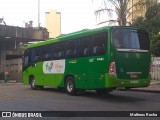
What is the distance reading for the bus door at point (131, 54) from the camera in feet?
55.0

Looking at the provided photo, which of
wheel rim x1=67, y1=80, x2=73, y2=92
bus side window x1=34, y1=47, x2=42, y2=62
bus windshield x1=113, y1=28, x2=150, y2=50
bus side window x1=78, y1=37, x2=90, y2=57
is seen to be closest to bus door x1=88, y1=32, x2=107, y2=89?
bus side window x1=78, y1=37, x2=90, y2=57

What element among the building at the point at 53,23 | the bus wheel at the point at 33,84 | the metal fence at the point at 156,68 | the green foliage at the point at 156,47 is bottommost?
the bus wheel at the point at 33,84

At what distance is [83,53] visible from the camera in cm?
1866

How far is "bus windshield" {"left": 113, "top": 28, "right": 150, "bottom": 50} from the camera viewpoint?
16.8 m

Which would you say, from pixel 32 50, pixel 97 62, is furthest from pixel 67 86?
pixel 32 50

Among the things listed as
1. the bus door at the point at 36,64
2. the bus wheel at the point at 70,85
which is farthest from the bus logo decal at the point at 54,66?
the bus door at the point at 36,64

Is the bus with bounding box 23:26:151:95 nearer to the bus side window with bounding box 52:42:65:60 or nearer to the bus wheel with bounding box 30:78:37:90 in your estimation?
the bus side window with bounding box 52:42:65:60

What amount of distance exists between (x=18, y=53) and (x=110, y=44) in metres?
28.2

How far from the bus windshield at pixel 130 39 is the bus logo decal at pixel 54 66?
4.69 m

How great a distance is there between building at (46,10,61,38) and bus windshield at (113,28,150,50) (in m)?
52.6

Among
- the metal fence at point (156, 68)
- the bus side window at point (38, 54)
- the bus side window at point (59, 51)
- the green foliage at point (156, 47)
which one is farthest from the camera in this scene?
the green foliage at point (156, 47)

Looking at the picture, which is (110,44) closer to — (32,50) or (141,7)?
(32,50)

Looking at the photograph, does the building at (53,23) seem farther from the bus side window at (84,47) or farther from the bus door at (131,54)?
the bus door at (131,54)

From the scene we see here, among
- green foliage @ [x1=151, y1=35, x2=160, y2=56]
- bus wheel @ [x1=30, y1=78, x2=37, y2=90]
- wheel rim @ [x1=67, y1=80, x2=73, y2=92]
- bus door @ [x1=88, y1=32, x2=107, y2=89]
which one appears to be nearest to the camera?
bus door @ [x1=88, y1=32, x2=107, y2=89]
